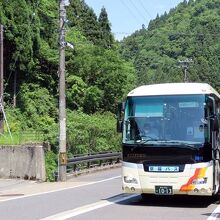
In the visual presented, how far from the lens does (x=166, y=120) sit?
46.3ft

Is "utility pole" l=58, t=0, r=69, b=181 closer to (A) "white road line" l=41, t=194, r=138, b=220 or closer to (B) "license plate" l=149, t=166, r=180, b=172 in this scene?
(A) "white road line" l=41, t=194, r=138, b=220

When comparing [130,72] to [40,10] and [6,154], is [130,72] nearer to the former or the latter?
[40,10]

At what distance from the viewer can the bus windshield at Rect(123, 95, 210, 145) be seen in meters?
13.8

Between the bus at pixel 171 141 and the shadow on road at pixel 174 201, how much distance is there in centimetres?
88

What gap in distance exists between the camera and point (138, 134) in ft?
46.3

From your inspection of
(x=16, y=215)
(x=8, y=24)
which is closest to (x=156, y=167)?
(x=16, y=215)

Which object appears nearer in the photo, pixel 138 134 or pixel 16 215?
pixel 16 215

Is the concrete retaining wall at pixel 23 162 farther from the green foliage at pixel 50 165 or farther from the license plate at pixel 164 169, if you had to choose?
the license plate at pixel 164 169

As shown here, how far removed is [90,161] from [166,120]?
62.5 ft

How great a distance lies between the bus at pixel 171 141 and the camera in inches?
536

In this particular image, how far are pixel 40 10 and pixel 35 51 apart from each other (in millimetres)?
7587

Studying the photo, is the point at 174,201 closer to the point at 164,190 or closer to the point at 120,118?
the point at 164,190

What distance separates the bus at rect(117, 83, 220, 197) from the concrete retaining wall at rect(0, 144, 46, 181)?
10182 mm

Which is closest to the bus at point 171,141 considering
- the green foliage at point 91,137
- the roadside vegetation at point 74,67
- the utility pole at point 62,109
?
the utility pole at point 62,109
